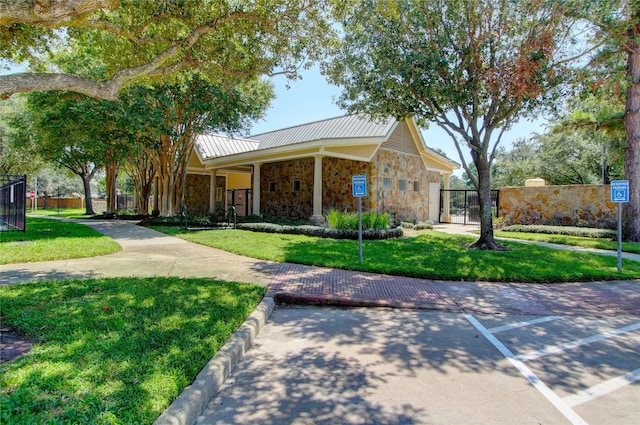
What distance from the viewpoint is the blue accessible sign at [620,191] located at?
711 centimetres

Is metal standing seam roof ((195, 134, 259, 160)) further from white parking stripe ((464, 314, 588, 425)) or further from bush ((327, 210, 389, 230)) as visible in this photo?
white parking stripe ((464, 314, 588, 425))

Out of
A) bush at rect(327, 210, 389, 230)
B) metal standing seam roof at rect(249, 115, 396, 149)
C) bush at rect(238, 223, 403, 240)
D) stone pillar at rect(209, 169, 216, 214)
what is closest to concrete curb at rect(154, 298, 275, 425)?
bush at rect(238, 223, 403, 240)

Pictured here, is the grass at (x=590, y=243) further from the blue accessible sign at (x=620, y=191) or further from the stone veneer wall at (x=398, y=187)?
the stone veneer wall at (x=398, y=187)

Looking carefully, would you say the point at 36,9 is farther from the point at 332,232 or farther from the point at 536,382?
the point at 332,232

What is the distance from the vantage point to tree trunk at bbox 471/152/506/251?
393 inches

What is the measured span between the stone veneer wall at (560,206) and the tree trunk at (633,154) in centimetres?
230

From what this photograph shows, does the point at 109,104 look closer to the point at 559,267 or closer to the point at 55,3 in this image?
the point at 55,3

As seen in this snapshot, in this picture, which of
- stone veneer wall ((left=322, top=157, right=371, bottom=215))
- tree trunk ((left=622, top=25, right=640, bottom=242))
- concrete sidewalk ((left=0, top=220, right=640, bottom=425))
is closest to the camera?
concrete sidewalk ((left=0, top=220, right=640, bottom=425))

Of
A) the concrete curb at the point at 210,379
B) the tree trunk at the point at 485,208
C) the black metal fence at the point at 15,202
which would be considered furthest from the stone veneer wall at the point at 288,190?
the concrete curb at the point at 210,379

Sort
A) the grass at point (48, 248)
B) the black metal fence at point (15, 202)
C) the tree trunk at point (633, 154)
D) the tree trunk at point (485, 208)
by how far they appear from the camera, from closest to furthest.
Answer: the grass at point (48, 248), the tree trunk at point (485, 208), the black metal fence at point (15, 202), the tree trunk at point (633, 154)

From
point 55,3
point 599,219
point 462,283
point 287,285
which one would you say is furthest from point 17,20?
point 599,219

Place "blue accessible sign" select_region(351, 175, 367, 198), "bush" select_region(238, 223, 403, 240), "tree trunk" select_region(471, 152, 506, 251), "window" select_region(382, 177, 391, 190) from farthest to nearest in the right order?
"window" select_region(382, 177, 391, 190)
"bush" select_region(238, 223, 403, 240)
"tree trunk" select_region(471, 152, 506, 251)
"blue accessible sign" select_region(351, 175, 367, 198)

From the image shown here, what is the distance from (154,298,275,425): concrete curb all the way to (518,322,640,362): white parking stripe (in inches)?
111

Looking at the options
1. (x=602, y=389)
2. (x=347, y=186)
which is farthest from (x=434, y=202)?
(x=602, y=389)
